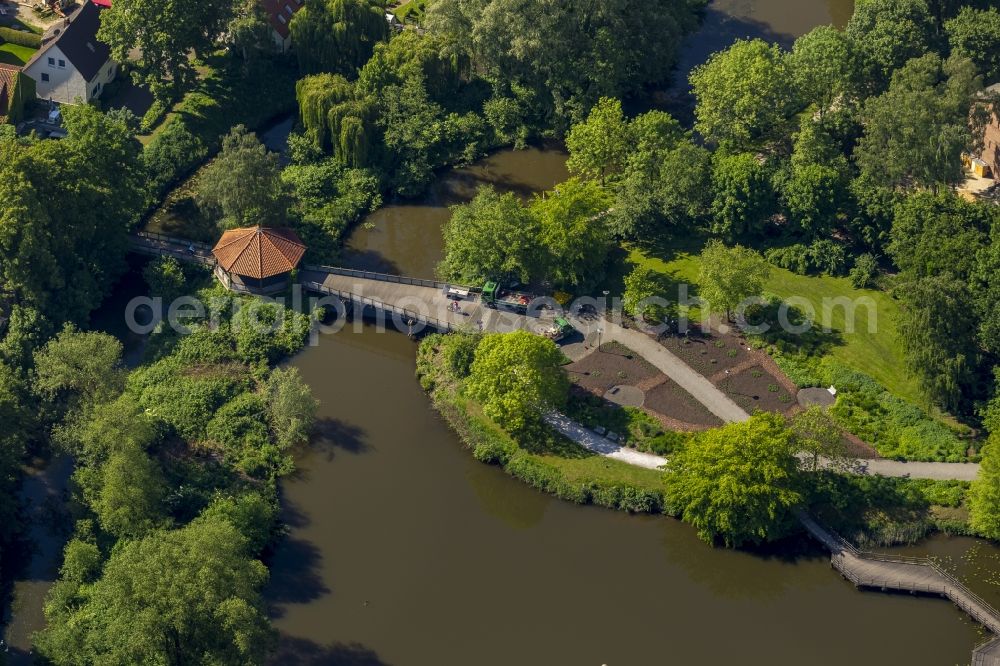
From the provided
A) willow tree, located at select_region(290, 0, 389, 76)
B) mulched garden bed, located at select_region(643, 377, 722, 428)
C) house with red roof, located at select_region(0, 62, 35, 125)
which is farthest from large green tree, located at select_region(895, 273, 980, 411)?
house with red roof, located at select_region(0, 62, 35, 125)

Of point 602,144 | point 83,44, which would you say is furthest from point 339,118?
point 83,44

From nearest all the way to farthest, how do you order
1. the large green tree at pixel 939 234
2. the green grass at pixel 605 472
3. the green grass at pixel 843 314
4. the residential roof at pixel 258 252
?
the green grass at pixel 605 472, the green grass at pixel 843 314, the large green tree at pixel 939 234, the residential roof at pixel 258 252

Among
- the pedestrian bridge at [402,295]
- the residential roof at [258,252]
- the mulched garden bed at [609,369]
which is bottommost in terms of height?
the mulched garden bed at [609,369]

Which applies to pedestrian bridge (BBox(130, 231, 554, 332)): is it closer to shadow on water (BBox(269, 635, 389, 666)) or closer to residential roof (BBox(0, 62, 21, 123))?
residential roof (BBox(0, 62, 21, 123))

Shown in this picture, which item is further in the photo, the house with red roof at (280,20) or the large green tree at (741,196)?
the house with red roof at (280,20)

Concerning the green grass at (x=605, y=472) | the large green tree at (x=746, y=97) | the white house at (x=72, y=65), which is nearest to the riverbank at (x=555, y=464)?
the green grass at (x=605, y=472)

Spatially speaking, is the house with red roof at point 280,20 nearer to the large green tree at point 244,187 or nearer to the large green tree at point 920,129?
the large green tree at point 244,187

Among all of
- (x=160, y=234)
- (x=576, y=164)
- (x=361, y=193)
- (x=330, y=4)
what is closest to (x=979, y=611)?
(x=576, y=164)
